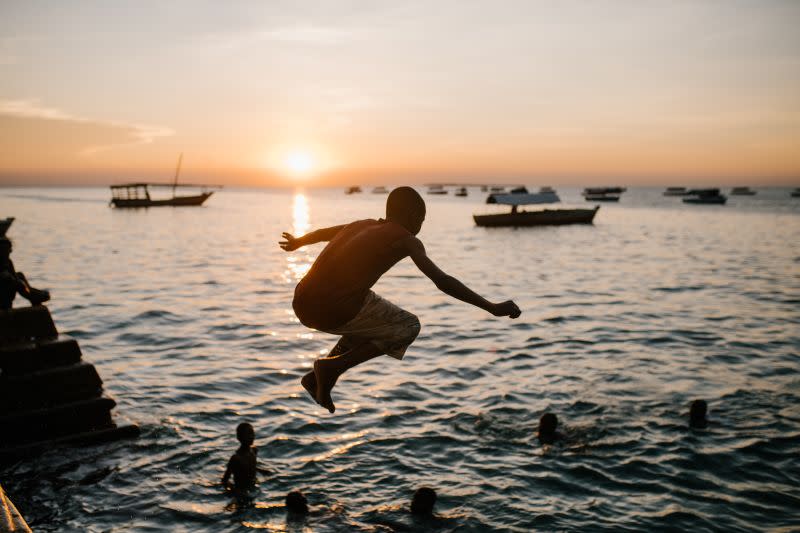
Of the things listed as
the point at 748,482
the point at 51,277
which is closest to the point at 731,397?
the point at 748,482

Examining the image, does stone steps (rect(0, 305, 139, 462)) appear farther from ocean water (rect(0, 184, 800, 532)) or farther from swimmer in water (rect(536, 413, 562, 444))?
swimmer in water (rect(536, 413, 562, 444))

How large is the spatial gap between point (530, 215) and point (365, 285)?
74.2 metres

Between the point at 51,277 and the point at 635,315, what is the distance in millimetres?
37202

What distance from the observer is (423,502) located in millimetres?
10797

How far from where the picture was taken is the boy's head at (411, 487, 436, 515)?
10.8 m

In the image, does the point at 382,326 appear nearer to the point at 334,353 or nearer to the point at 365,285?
the point at 365,285

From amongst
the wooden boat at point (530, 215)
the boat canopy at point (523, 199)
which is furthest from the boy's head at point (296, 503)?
the wooden boat at point (530, 215)

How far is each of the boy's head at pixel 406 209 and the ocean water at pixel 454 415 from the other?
7944 mm

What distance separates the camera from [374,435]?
14.5 metres

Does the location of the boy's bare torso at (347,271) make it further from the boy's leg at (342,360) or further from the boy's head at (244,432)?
the boy's head at (244,432)

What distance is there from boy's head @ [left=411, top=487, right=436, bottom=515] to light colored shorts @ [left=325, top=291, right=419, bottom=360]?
712cm

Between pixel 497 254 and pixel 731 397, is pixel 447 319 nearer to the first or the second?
Answer: pixel 731 397

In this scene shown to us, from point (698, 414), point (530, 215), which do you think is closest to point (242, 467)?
point (698, 414)

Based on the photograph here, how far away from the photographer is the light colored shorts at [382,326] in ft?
14.7
